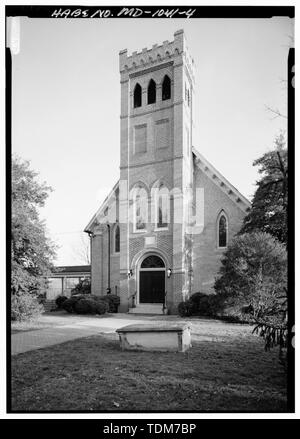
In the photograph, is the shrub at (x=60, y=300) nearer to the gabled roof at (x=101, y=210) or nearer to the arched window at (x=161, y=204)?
the gabled roof at (x=101, y=210)

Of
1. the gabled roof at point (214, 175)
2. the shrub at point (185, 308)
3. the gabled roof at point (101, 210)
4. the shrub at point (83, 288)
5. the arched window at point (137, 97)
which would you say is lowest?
the shrub at point (185, 308)

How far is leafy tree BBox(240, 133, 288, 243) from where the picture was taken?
149 inches

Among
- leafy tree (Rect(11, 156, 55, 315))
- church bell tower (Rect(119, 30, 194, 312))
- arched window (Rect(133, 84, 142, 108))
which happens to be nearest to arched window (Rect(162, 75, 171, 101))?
church bell tower (Rect(119, 30, 194, 312))

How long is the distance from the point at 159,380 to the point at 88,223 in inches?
99.3

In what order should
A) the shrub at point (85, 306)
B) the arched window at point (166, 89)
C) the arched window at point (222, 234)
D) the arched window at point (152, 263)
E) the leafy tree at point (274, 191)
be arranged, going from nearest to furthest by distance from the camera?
the leafy tree at point (274, 191), the arched window at point (166, 89), the arched window at point (222, 234), the shrub at point (85, 306), the arched window at point (152, 263)

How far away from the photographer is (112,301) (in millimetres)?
6902

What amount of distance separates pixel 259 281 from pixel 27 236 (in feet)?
11.8

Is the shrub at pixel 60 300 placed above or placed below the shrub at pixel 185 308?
above

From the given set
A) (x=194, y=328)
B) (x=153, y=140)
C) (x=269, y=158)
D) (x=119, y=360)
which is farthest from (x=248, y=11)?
(x=194, y=328)

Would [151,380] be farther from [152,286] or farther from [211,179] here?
[211,179]

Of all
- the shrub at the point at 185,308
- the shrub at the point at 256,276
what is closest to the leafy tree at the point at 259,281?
the shrub at the point at 256,276

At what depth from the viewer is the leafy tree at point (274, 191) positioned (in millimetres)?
3780

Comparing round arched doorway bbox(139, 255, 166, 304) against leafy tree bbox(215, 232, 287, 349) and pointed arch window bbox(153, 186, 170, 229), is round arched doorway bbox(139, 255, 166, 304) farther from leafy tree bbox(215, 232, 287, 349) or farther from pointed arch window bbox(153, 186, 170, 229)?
pointed arch window bbox(153, 186, 170, 229)

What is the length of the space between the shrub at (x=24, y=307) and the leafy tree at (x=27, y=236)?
4cm
